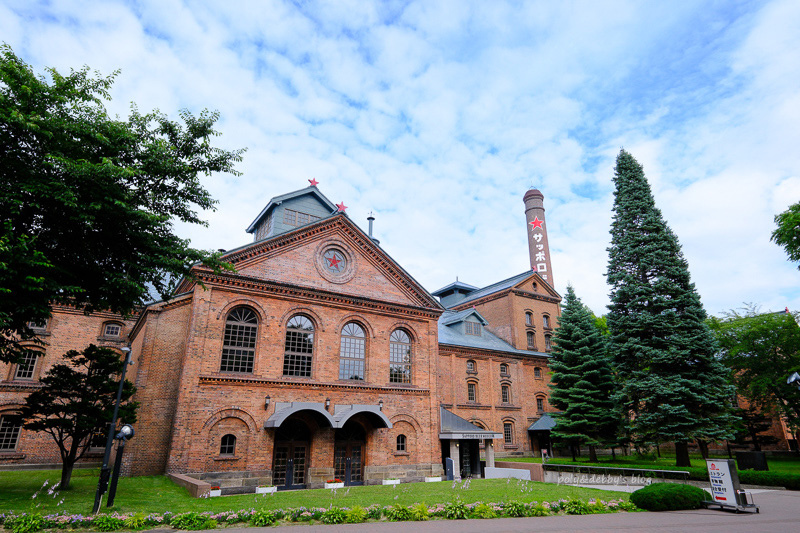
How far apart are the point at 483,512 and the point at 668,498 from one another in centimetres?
563

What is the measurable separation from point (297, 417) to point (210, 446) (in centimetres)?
397

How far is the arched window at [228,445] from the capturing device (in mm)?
18881

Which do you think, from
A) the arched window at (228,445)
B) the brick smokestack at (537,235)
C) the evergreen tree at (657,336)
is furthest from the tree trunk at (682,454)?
the brick smokestack at (537,235)

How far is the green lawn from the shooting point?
1223 cm

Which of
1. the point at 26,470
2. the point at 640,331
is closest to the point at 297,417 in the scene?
the point at 26,470

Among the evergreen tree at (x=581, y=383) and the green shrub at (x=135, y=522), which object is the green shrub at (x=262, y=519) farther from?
the evergreen tree at (x=581, y=383)

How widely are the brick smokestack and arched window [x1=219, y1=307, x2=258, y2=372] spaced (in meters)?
39.1

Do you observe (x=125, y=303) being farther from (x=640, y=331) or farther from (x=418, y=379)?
(x=640, y=331)

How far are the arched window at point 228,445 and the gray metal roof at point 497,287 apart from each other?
26385mm

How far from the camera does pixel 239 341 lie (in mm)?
20672

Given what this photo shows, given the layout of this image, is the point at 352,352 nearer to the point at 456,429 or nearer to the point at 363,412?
the point at 363,412

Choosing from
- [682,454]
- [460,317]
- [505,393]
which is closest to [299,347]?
[460,317]

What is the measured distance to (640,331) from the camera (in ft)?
80.4

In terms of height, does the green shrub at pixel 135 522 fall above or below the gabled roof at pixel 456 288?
below
